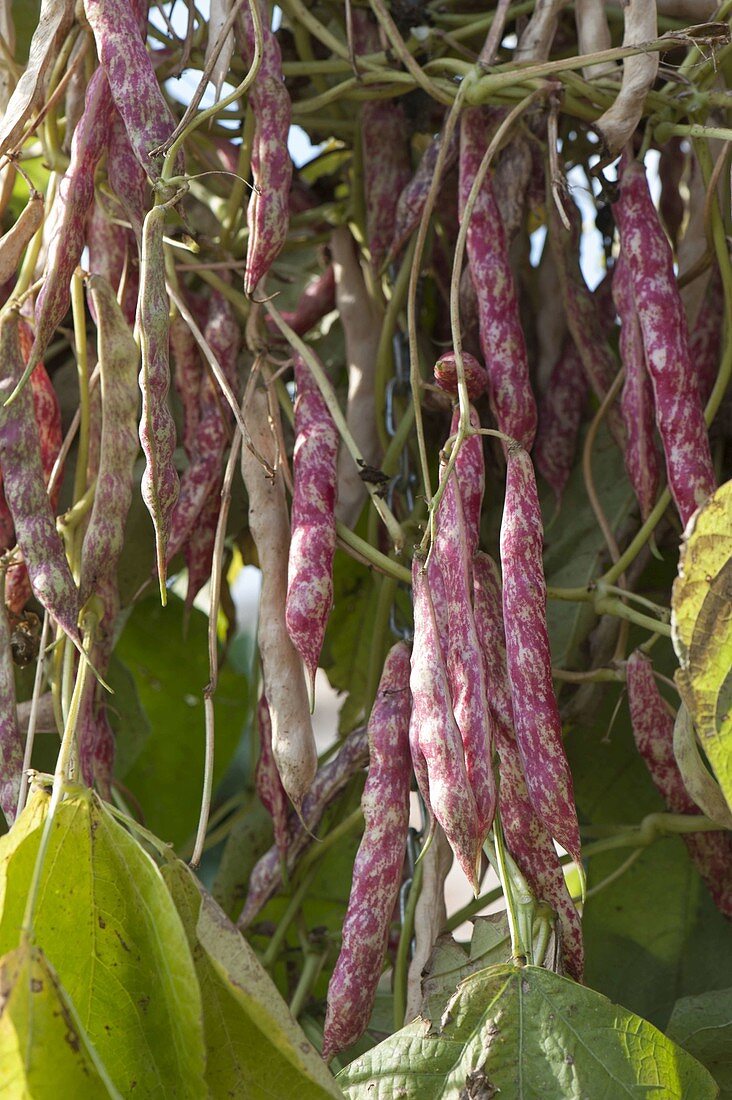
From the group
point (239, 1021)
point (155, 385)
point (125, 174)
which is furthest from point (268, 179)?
point (239, 1021)

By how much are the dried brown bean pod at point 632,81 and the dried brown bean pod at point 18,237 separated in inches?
16.0

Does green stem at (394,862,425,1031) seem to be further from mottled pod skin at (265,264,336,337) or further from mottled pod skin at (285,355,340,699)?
mottled pod skin at (265,264,336,337)

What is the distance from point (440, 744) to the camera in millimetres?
683

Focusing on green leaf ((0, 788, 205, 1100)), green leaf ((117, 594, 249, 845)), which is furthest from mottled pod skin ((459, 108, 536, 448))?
green leaf ((117, 594, 249, 845))

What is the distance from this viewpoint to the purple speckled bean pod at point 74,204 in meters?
0.78

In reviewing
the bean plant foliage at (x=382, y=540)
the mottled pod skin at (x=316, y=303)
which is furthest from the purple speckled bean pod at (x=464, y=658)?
the mottled pod skin at (x=316, y=303)

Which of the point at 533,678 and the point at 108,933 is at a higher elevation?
the point at 533,678

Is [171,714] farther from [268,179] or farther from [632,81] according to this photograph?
[632,81]

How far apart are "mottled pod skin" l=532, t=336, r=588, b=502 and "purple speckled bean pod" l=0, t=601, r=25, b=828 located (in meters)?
0.53

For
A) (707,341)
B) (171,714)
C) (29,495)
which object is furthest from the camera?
(171,714)

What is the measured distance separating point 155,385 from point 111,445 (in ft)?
0.38

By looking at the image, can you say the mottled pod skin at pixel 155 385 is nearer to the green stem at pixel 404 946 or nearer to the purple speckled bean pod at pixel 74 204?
the purple speckled bean pod at pixel 74 204

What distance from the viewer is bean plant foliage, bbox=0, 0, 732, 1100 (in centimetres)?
68

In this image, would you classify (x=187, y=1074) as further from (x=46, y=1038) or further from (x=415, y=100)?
(x=415, y=100)
